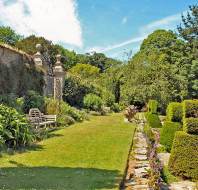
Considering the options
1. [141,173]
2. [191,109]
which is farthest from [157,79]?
[141,173]

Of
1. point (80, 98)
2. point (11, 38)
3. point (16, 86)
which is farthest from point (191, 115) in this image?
point (11, 38)

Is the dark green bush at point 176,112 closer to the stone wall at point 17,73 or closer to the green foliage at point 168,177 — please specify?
the green foliage at point 168,177

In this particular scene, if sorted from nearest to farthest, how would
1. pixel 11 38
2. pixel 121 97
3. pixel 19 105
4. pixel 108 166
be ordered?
pixel 108 166, pixel 19 105, pixel 121 97, pixel 11 38

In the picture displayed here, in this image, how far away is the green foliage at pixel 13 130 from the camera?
37.2 feet

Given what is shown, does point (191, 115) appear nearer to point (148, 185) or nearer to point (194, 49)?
point (148, 185)

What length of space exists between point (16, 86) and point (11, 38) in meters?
39.5

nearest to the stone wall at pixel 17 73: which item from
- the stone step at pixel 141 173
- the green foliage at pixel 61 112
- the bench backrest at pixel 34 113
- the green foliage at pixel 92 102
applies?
the green foliage at pixel 61 112

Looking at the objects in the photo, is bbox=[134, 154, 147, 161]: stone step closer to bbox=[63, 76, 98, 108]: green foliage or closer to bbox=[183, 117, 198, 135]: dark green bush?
bbox=[183, 117, 198, 135]: dark green bush

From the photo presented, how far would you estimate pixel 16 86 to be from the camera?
20.5 m

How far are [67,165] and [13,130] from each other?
3.09 metres

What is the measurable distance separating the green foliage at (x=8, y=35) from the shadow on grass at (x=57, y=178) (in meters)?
48.7

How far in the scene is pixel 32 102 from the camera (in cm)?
2042

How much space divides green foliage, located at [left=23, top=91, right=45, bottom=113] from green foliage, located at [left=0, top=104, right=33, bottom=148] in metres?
7.73

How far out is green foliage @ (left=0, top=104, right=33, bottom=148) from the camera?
1134 centimetres
